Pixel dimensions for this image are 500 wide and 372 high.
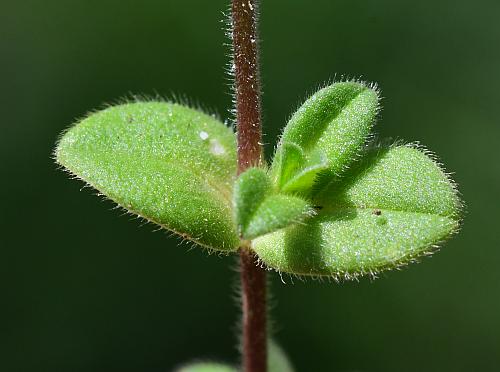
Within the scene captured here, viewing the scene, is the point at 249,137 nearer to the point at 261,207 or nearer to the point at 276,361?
the point at 261,207

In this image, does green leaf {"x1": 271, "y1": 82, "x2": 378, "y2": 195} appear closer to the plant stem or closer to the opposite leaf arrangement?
the opposite leaf arrangement

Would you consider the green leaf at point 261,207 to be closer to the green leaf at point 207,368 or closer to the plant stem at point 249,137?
the plant stem at point 249,137

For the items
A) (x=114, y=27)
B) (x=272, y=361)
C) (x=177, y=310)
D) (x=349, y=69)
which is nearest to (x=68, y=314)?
(x=177, y=310)

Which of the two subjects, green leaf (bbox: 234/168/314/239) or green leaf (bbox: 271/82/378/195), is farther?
green leaf (bbox: 271/82/378/195)

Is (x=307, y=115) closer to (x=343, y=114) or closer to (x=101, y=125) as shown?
(x=343, y=114)

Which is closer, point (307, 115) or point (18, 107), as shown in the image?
point (307, 115)

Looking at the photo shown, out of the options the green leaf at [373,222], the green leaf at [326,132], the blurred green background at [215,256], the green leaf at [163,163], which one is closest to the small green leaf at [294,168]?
the green leaf at [326,132]

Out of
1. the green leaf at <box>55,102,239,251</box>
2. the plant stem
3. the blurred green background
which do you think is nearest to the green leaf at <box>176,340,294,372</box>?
the plant stem
